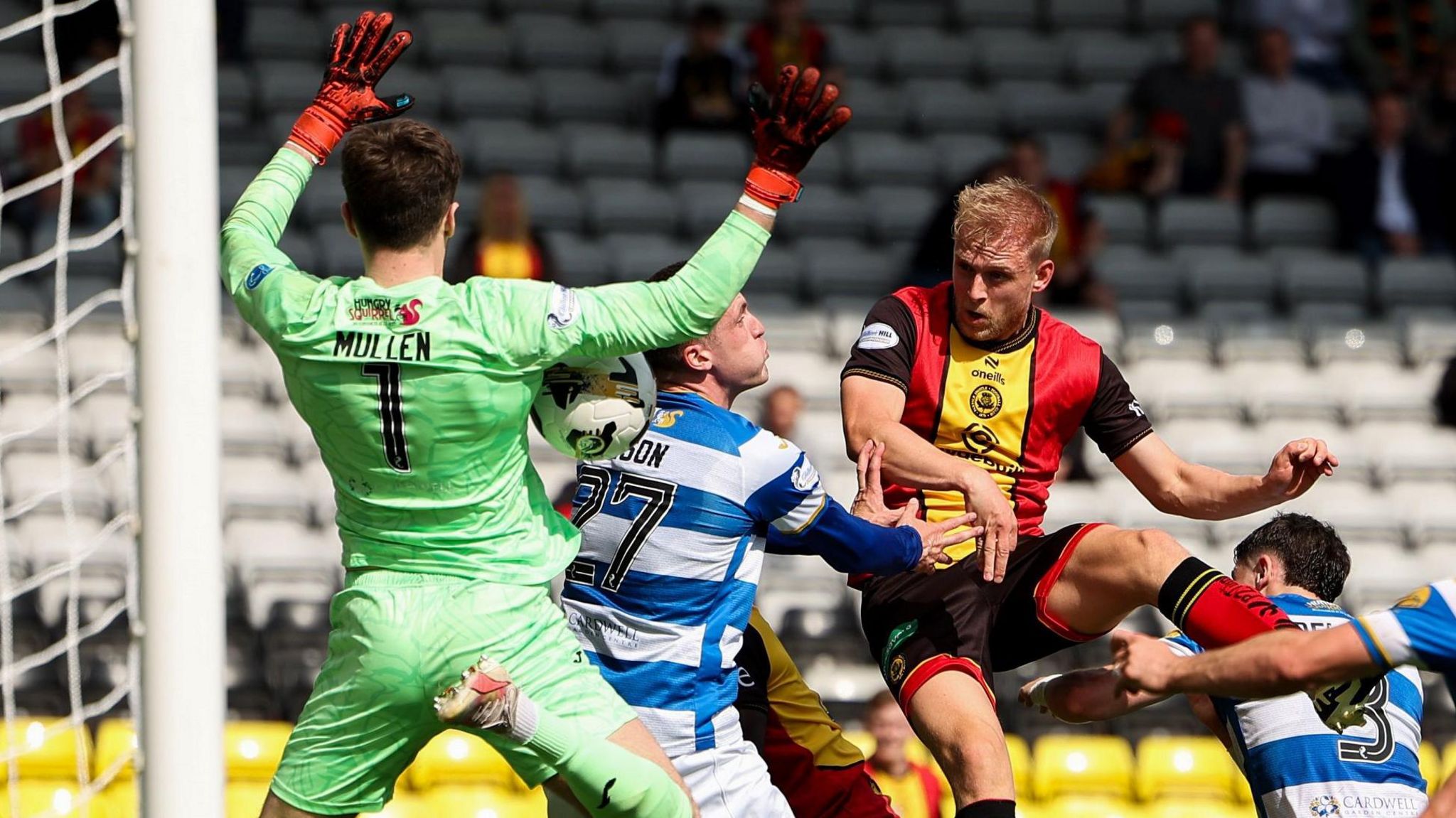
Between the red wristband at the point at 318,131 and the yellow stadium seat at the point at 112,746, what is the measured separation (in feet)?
14.0

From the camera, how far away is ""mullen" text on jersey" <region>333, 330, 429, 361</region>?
4199 mm

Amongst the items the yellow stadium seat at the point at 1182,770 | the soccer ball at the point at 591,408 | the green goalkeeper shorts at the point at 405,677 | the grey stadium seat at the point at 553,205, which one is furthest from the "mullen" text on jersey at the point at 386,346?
the grey stadium seat at the point at 553,205

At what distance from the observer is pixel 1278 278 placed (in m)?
12.2

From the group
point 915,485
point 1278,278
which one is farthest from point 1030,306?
point 1278,278

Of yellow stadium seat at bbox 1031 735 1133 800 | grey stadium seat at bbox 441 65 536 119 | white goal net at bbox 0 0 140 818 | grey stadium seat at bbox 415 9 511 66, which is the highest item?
grey stadium seat at bbox 415 9 511 66

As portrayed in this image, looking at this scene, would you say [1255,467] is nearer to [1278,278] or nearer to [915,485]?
[1278,278]

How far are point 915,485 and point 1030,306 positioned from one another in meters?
0.85

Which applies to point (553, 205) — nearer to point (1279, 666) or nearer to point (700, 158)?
point (700, 158)

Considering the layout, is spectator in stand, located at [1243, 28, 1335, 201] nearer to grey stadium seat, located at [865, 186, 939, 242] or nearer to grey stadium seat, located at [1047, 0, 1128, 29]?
grey stadium seat, located at [1047, 0, 1128, 29]

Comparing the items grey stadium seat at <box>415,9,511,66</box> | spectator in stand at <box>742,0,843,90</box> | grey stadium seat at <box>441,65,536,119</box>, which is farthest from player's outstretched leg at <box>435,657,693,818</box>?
grey stadium seat at <box>415,9,511,66</box>

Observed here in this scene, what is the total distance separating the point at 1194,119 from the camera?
12547 millimetres

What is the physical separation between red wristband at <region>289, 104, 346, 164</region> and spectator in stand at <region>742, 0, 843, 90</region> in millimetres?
7685

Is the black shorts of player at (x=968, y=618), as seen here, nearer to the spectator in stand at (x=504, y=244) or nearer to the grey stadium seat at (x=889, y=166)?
the spectator in stand at (x=504, y=244)

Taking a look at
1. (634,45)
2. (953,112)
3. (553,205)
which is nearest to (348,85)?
(553,205)
